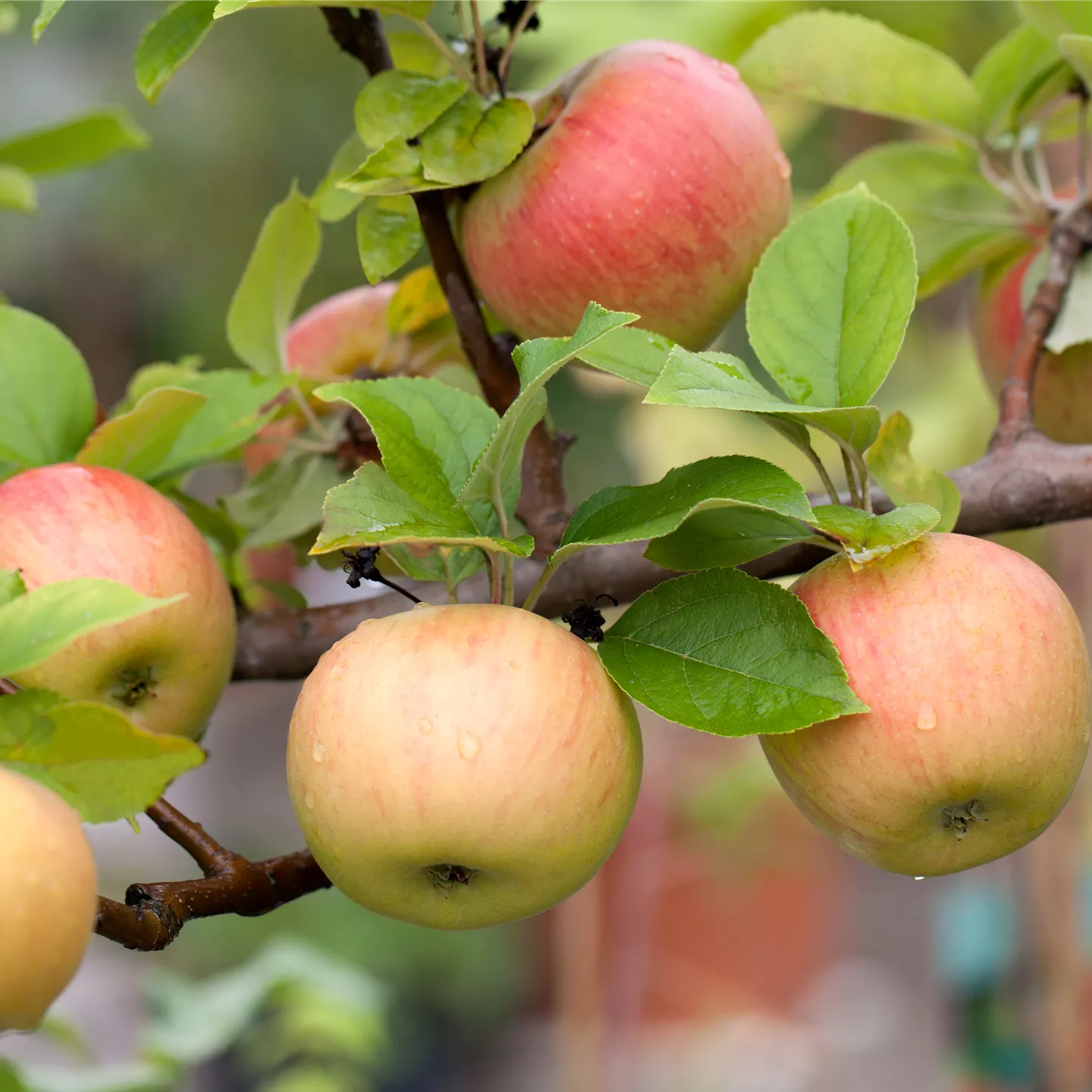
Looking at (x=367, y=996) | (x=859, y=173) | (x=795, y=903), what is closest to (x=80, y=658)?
(x=859, y=173)

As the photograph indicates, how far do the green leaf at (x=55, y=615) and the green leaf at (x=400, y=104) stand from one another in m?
0.21

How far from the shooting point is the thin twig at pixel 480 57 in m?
0.45

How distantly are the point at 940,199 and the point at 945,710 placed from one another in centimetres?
36

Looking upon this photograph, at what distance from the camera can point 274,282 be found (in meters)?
0.58

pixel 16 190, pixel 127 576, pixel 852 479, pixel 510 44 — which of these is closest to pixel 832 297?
pixel 852 479

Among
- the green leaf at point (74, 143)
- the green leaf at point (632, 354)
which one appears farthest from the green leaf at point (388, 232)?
the green leaf at point (74, 143)

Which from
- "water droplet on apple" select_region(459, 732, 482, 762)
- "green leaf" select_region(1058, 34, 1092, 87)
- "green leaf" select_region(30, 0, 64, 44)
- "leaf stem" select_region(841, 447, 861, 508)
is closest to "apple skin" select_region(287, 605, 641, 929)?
"water droplet on apple" select_region(459, 732, 482, 762)

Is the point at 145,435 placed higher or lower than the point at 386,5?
lower

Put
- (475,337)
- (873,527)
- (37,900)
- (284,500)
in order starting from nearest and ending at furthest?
(37,900)
(873,527)
(475,337)
(284,500)

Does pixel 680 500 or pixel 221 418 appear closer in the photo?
pixel 680 500

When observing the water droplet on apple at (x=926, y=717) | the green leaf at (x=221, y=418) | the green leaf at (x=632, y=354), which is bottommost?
the water droplet on apple at (x=926, y=717)

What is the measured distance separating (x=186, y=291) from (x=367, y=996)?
14.6 feet

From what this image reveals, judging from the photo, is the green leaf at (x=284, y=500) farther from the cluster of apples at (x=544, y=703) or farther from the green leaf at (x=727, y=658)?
the green leaf at (x=727, y=658)

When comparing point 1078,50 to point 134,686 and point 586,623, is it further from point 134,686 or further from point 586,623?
point 134,686
